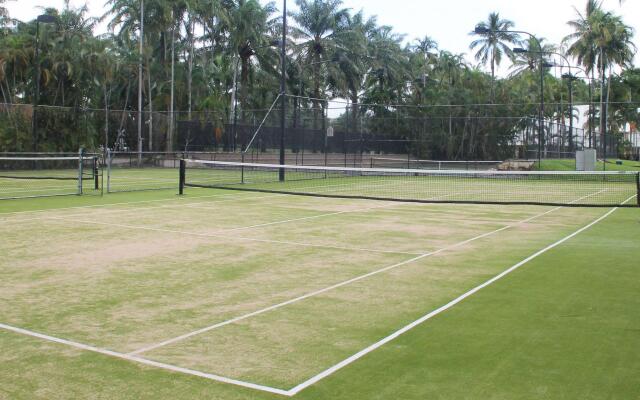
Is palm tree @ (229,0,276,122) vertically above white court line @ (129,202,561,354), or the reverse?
palm tree @ (229,0,276,122)

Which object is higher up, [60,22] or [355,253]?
[60,22]

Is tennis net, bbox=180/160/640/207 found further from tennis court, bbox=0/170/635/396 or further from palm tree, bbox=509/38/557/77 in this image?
palm tree, bbox=509/38/557/77

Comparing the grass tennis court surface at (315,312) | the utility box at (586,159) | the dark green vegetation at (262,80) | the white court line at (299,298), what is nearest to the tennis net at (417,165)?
the dark green vegetation at (262,80)

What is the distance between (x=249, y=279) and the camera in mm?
→ 8312

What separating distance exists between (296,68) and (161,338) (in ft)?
169

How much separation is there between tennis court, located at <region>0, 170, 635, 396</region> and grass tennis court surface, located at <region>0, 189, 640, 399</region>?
0.10 feet

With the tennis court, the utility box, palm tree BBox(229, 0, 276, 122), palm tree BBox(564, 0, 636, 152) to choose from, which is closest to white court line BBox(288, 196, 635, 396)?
the tennis court

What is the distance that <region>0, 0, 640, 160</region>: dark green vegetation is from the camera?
3975cm

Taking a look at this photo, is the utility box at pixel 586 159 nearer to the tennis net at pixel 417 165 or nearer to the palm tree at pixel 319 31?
the tennis net at pixel 417 165

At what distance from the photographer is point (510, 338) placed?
5812mm

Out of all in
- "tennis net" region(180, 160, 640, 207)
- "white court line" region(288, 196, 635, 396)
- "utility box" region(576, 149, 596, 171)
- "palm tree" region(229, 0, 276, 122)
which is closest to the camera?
"white court line" region(288, 196, 635, 396)

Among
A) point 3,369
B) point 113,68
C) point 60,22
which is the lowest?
point 3,369

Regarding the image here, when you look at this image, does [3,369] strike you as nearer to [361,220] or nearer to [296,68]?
[361,220]

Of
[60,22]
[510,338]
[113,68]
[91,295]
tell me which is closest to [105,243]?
[91,295]
